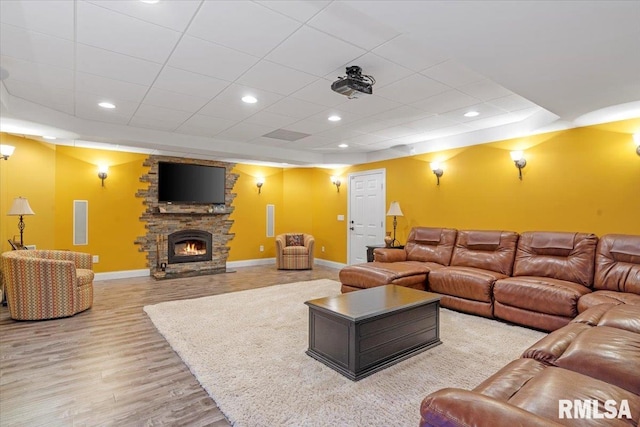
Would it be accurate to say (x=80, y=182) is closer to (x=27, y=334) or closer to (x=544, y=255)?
(x=27, y=334)

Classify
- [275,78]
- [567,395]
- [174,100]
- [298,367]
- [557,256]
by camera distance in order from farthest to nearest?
1. [557,256]
2. [174,100]
3. [275,78]
4. [298,367]
5. [567,395]

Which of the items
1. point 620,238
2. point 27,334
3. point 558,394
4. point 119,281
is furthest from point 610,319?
point 119,281

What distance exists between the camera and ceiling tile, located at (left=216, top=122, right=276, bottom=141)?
4.94 metres

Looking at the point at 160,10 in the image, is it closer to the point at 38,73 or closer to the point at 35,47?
the point at 35,47

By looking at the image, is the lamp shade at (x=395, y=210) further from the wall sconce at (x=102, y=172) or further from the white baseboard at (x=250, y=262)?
the wall sconce at (x=102, y=172)

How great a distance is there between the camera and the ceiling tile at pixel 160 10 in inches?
80.7

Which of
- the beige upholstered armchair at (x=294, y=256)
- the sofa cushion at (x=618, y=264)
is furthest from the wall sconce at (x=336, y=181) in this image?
the sofa cushion at (x=618, y=264)

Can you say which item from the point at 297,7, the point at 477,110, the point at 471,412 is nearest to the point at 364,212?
the point at 477,110

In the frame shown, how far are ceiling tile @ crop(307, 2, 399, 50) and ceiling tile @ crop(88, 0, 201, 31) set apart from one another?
79cm

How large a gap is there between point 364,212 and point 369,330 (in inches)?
187

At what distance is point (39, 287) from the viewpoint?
→ 3859 mm

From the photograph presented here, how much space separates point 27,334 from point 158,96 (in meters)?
2.87


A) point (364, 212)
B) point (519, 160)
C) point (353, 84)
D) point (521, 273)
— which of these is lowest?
point (521, 273)

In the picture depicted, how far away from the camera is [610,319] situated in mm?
2281
